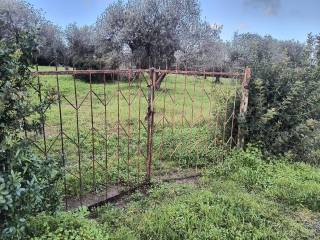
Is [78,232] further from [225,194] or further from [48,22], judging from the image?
[48,22]

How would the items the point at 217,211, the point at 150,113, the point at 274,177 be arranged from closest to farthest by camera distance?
the point at 217,211
the point at 150,113
the point at 274,177

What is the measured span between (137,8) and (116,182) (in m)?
11.1

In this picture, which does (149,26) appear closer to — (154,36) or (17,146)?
(154,36)

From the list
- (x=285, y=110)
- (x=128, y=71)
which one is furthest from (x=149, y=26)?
(x=128, y=71)

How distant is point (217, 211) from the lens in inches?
146

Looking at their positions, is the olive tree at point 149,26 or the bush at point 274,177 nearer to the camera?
the bush at point 274,177

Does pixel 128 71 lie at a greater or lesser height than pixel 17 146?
greater

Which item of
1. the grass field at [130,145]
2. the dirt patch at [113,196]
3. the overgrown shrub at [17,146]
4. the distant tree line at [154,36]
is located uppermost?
the distant tree line at [154,36]

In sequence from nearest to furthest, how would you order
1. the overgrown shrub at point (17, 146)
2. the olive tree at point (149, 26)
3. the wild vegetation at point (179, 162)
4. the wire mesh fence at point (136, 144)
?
the overgrown shrub at point (17, 146) → the wild vegetation at point (179, 162) → the wire mesh fence at point (136, 144) → the olive tree at point (149, 26)

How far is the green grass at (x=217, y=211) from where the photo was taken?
10.7 ft

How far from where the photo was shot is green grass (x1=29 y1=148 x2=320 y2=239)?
327 centimetres

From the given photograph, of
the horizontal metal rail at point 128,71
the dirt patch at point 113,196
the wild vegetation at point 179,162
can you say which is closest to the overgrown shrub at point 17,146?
the wild vegetation at point 179,162

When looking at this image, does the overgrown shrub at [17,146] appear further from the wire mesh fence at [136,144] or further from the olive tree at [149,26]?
the olive tree at [149,26]

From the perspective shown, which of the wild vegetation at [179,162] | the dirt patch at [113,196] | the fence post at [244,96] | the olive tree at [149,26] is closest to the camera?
the wild vegetation at [179,162]
